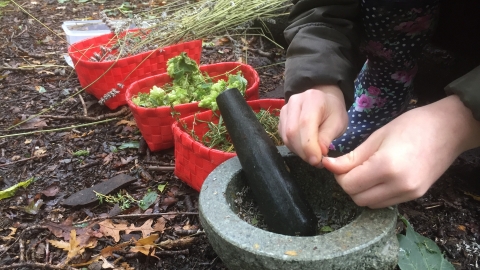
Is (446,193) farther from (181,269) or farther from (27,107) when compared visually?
(27,107)

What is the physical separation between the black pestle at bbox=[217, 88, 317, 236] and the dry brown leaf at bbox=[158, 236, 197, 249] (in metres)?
0.39

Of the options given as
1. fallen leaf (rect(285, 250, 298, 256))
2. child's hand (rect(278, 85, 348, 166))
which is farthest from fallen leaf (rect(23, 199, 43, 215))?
fallen leaf (rect(285, 250, 298, 256))

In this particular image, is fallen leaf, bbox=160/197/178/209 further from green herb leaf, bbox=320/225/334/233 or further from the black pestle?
green herb leaf, bbox=320/225/334/233

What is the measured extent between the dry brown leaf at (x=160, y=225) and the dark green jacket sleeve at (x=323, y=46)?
2.47 ft

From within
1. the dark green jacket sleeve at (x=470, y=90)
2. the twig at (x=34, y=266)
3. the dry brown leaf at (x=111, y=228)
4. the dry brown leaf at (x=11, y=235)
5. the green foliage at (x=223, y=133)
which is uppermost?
the dark green jacket sleeve at (x=470, y=90)

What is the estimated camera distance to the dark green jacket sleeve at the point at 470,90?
1.17 meters

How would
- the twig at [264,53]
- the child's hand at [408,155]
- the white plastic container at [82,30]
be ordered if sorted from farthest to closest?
the twig at [264,53]
the white plastic container at [82,30]
the child's hand at [408,155]

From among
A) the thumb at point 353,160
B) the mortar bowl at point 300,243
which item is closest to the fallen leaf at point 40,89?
the mortar bowl at point 300,243

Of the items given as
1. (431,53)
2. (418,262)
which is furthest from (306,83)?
(431,53)

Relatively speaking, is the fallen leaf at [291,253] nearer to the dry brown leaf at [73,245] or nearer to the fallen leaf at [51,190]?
the dry brown leaf at [73,245]

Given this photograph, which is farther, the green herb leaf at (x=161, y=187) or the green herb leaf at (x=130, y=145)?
the green herb leaf at (x=130, y=145)

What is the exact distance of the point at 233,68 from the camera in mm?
2736

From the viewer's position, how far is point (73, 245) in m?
1.81

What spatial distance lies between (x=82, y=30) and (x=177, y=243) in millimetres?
2579
